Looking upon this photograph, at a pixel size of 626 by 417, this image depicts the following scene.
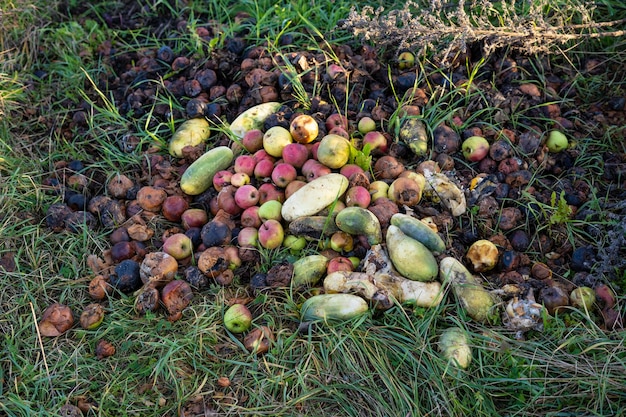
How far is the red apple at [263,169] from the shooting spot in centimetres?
396

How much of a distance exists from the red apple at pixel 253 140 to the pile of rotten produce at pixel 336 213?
2 centimetres

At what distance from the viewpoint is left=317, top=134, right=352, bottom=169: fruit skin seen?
12.5 ft

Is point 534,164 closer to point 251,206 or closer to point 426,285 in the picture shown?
point 426,285

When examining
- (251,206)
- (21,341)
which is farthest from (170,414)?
(251,206)

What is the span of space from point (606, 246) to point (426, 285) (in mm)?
1250

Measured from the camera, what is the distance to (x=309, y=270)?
355 cm

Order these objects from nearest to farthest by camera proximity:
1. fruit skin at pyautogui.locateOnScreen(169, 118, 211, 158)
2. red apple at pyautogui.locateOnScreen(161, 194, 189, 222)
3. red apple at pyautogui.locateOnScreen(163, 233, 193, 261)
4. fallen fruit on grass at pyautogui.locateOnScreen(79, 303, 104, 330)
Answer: fallen fruit on grass at pyautogui.locateOnScreen(79, 303, 104, 330) → red apple at pyautogui.locateOnScreen(163, 233, 193, 261) → red apple at pyautogui.locateOnScreen(161, 194, 189, 222) → fruit skin at pyautogui.locateOnScreen(169, 118, 211, 158)

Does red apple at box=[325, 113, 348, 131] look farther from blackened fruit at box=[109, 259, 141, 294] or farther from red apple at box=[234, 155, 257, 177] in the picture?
blackened fruit at box=[109, 259, 141, 294]

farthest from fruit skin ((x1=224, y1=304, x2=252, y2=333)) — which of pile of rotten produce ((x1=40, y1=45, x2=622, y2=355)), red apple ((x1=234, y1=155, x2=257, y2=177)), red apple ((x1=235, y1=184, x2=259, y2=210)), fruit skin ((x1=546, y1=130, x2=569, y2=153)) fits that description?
fruit skin ((x1=546, y1=130, x2=569, y2=153))

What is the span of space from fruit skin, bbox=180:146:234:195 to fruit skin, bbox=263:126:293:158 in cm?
30

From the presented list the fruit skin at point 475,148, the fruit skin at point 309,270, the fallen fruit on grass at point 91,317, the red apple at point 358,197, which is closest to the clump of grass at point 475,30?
the fruit skin at point 475,148

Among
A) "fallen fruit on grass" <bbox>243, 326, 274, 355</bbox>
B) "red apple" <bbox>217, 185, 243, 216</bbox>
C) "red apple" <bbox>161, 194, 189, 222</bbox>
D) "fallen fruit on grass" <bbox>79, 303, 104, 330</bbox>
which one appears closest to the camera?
"fallen fruit on grass" <bbox>243, 326, 274, 355</bbox>

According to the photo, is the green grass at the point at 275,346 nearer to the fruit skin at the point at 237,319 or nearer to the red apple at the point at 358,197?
the fruit skin at the point at 237,319

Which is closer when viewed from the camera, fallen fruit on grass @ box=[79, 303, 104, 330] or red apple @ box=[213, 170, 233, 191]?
fallen fruit on grass @ box=[79, 303, 104, 330]
